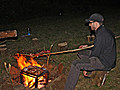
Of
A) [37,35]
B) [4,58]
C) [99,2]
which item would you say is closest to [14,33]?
[4,58]

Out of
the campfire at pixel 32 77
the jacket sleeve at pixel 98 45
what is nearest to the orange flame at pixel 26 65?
the campfire at pixel 32 77

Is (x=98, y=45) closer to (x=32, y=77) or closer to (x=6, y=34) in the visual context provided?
(x=32, y=77)

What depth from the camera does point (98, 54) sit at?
4191mm

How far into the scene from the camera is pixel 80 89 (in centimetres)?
492

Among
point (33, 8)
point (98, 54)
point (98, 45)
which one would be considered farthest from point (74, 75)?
point (33, 8)

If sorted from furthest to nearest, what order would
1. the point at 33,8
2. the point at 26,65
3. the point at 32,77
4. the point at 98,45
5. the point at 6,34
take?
the point at 33,8, the point at 26,65, the point at 6,34, the point at 32,77, the point at 98,45

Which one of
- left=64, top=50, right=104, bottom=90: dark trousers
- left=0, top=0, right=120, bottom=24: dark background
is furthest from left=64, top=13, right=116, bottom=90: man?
left=0, top=0, right=120, bottom=24: dark background

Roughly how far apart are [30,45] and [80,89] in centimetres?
458

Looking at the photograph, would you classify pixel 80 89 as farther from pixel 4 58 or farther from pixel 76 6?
pixel 76 6

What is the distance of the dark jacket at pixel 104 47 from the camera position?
13.5 feet

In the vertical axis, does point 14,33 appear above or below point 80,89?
above

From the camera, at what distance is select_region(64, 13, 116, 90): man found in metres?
4.13

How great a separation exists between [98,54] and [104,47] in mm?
254

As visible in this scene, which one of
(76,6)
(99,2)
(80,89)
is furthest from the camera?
(99,2)
